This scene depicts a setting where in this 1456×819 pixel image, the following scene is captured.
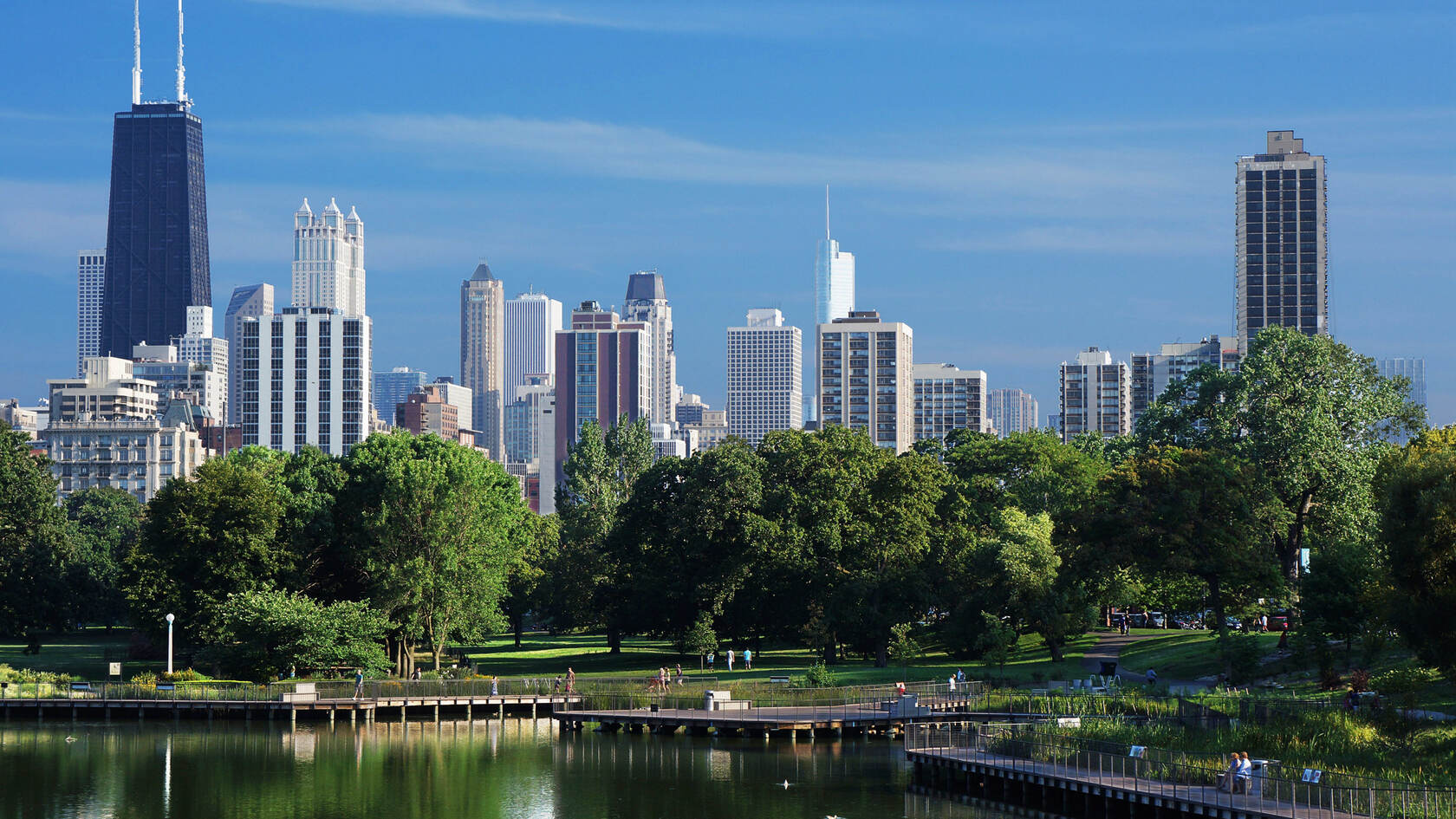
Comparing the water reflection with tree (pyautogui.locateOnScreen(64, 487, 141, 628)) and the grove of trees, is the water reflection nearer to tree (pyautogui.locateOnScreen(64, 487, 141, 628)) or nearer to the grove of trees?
the grove of trees

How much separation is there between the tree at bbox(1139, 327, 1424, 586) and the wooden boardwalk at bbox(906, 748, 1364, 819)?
90.1 feet

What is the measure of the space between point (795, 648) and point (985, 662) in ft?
85.9

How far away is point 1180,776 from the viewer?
42.6 m

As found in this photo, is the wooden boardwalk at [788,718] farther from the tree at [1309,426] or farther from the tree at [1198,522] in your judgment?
the tree at [1309,426]

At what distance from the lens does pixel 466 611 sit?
79.0 meters

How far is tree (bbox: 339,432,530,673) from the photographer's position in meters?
76.1

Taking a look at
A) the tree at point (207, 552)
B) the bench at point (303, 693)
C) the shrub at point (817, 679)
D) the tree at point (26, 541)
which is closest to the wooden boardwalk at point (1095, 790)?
the shrub at point (817, 679)

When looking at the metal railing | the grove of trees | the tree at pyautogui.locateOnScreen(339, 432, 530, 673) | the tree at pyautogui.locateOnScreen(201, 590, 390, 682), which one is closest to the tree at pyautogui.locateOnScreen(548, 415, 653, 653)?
the grove of trees

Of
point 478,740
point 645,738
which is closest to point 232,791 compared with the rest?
point 478,740

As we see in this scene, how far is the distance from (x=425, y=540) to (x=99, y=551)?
59074 mm

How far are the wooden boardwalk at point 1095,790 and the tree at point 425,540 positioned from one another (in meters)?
31.5

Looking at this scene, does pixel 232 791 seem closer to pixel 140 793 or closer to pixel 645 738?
pixel 140 793

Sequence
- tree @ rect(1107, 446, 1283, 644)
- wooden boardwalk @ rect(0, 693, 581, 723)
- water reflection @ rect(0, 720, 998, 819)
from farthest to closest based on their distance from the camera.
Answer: wooden boardwalk @ rect(0, 693, 581, 723) → tree @ rect(1107, 446, 1283, 644) → water reflection @ rect(0, 720, 998, 819)

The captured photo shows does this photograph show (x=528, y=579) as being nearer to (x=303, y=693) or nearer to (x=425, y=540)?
(x=425, y=540)
